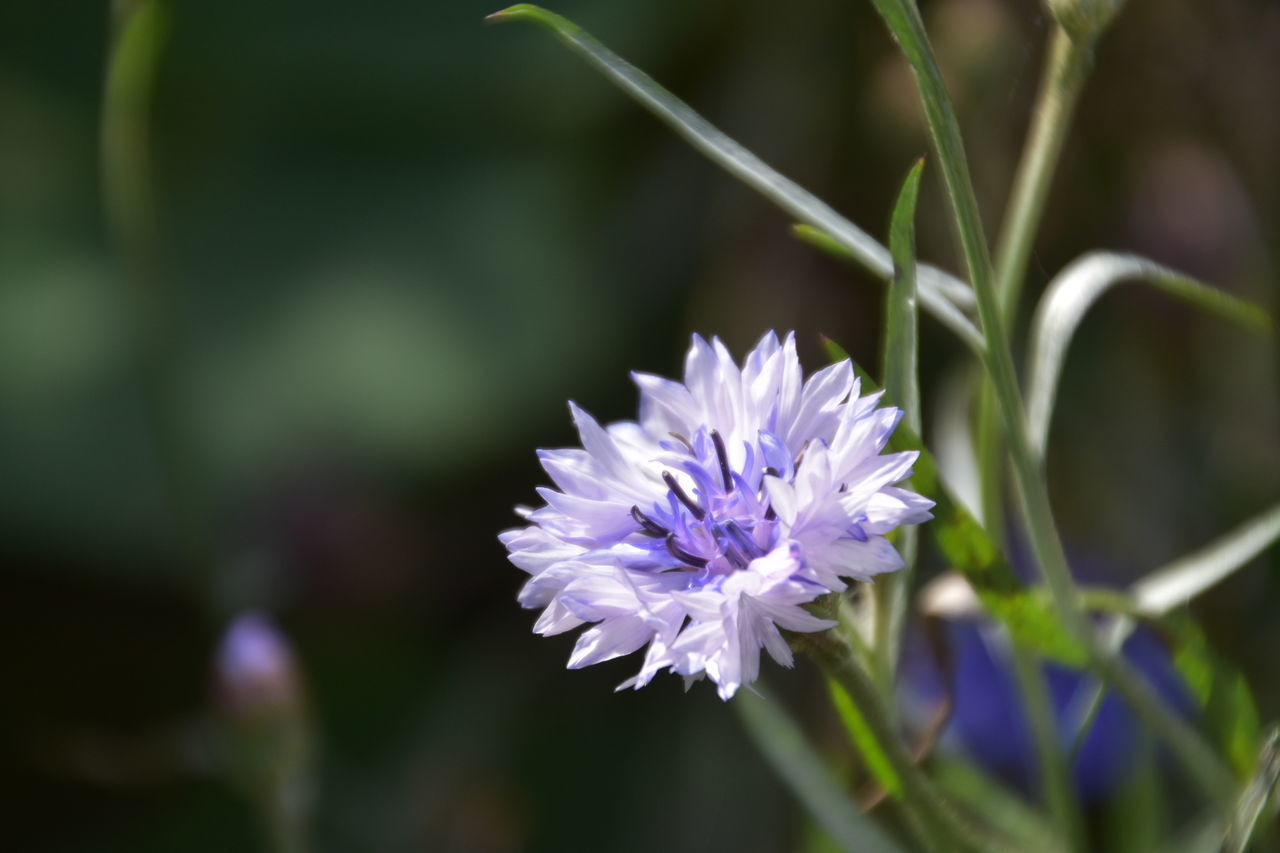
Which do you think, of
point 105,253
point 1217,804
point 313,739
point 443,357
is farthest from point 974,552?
point 105,253

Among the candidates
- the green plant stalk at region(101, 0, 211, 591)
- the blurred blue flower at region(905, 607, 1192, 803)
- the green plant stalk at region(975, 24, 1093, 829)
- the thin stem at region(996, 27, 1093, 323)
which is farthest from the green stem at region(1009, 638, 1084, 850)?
the green plant stalk at region(101, 0, 211, 591)

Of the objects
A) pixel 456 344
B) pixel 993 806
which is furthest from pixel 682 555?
pixel 456 344

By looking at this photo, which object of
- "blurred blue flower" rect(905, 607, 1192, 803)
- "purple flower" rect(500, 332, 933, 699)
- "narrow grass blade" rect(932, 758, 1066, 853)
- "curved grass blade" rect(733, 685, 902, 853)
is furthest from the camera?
"blurred blue flower" rect(905, 607, 1192, 803)

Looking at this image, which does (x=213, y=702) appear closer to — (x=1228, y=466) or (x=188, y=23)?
(x=1228, y=466)

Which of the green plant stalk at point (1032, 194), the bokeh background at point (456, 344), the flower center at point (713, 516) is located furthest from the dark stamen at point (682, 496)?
the bokeh background at point (456, 344)

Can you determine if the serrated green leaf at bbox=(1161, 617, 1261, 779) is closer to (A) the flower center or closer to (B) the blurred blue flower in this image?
(A) the flower center

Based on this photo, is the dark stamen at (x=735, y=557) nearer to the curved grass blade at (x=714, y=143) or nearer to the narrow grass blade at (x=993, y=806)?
the curved grass blade at (x=714, y=143)
